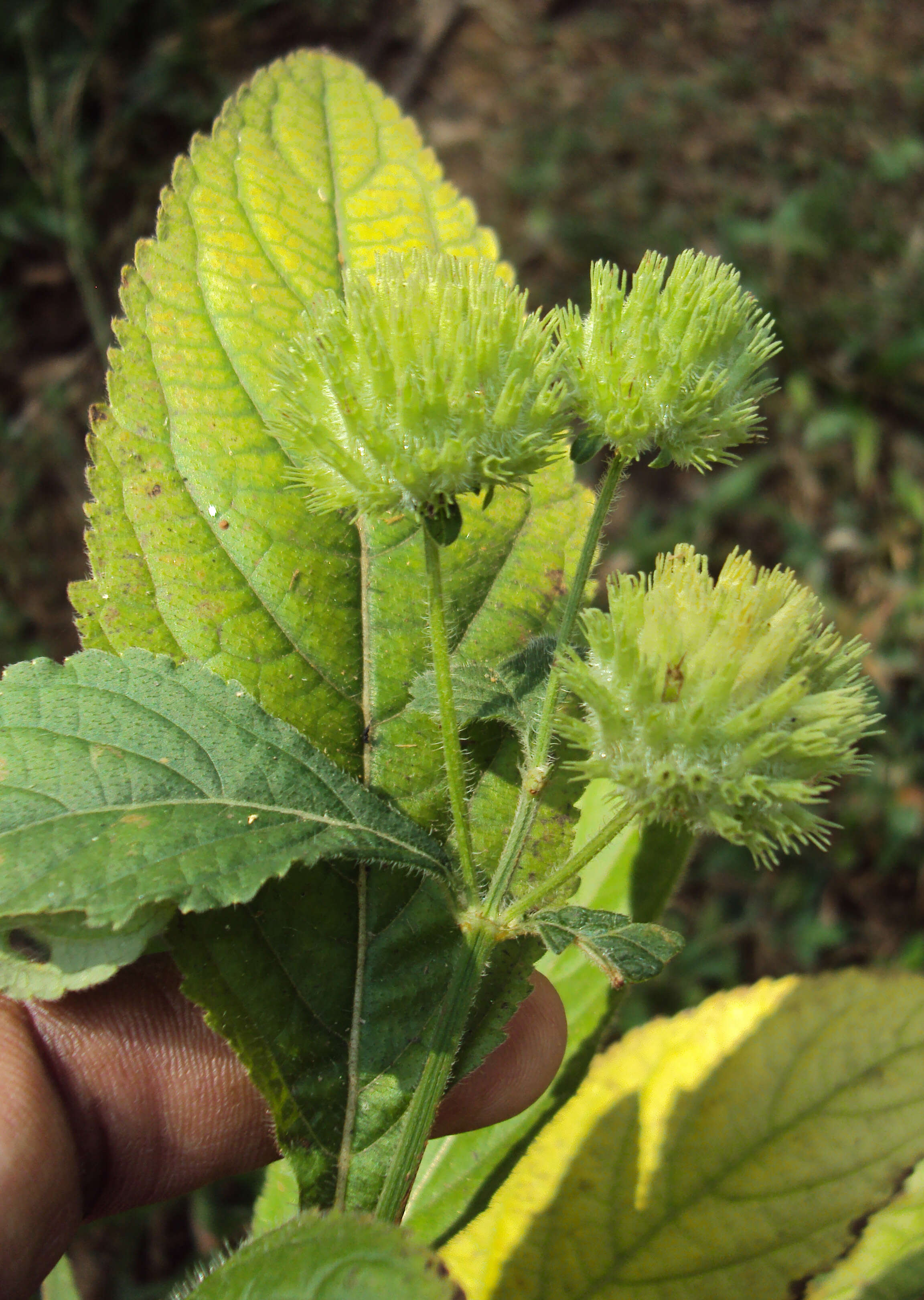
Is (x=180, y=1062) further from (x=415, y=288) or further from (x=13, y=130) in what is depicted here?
(x=13, y=130)

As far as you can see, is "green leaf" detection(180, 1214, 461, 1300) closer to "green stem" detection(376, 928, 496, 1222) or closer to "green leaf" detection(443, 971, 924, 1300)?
"green stem" detection(376, 928, 496, 1222)

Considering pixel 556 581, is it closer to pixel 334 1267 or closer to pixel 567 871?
pixel 567 871

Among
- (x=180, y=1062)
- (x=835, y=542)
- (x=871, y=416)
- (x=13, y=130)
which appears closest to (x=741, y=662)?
(x=180, y=1062)

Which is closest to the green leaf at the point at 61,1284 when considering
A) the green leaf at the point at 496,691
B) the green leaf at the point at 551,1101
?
the green leaf at the point at 551,1101

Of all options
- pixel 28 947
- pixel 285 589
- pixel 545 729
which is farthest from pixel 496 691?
pixel 28 947

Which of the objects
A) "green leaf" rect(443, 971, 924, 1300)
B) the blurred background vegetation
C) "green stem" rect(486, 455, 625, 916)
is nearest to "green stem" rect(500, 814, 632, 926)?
"green stem" rect(486, 455, 625, 916)

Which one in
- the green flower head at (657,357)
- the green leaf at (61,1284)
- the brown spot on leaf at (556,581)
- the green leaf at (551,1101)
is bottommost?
the green leaf at (61,1284)

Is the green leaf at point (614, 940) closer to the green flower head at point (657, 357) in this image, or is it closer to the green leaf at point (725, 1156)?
the green flower head at point (657, 357)
